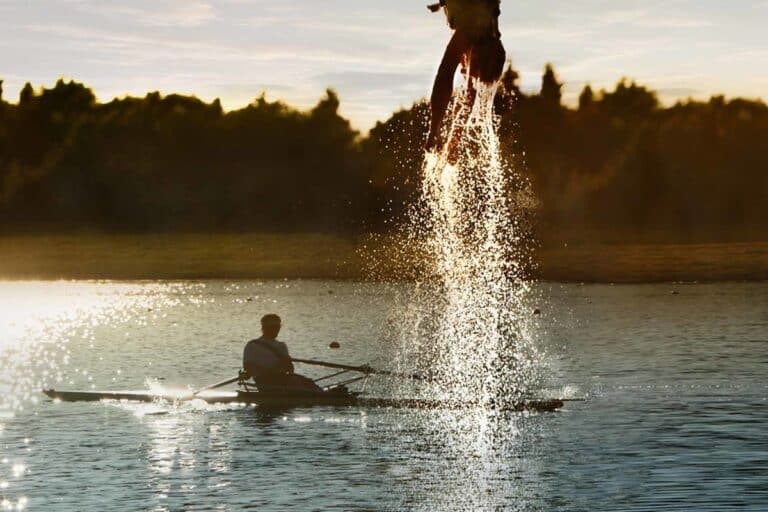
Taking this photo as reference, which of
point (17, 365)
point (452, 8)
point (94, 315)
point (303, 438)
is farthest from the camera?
point (94, 315)

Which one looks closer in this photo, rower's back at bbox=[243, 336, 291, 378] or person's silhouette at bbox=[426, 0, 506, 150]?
person's silhouette at bbox=[426, 0, 506, 150]

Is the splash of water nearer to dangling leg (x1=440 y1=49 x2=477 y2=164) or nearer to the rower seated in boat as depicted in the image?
dangling leg (x1=440 y1=49 x2=477 y2=164)

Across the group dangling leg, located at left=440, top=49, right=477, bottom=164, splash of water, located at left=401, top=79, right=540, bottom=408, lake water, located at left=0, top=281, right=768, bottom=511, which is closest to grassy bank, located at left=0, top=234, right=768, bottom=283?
splash of water, located at left=401, top=79, right=540, bottom=408

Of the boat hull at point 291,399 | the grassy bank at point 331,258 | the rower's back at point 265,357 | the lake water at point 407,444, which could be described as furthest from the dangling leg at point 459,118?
the grassy bank at point 331,258

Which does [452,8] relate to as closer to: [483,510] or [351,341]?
[483,510]

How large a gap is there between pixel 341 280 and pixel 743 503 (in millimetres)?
159596

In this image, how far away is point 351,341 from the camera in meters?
90.3

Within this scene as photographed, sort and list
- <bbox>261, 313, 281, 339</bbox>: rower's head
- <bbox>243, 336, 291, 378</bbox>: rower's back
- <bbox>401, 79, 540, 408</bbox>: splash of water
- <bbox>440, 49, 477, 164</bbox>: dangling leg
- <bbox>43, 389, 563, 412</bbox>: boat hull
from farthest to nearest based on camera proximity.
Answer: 1. <bbox>43, 389, 563, 412</bbox>: boat hull
2. <bbox>243, 336, 291, 378</bbox>: rower's back
3. <bbox>261, 313, 281, 339</bbox>: rower's head
4. <bbox>401, 79, 540, 408</bbox>: splash of water
5. <bbox>440, 49, 477, 164</bbox>: dangling leg

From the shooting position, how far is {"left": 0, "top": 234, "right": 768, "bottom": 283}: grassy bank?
158 meters

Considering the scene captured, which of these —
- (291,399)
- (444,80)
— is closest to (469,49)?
(444,80)

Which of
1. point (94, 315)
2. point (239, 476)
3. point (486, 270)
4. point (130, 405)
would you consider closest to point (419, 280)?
point (486, 270)

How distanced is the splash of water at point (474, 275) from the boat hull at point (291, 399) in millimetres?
2223

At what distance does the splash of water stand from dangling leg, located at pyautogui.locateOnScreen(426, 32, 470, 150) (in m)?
0.14

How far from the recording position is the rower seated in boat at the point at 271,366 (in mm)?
39469
